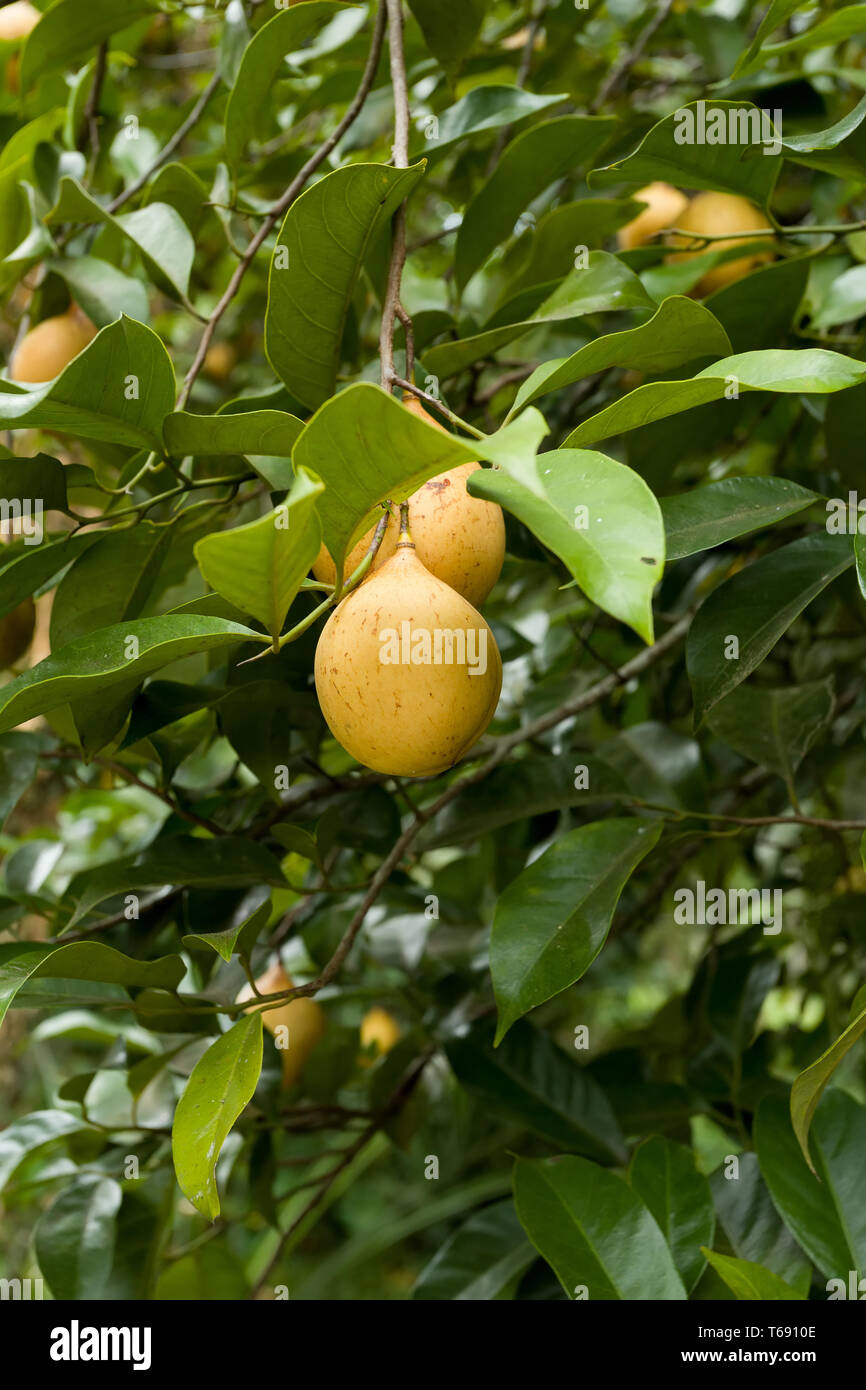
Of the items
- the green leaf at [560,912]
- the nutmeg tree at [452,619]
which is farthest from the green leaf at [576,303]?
the green leaf at [560,912]

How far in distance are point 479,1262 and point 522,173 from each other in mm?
599

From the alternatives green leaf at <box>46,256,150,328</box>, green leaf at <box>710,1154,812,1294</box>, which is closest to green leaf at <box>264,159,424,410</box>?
green leaf at <box>46,256,150,328</box>

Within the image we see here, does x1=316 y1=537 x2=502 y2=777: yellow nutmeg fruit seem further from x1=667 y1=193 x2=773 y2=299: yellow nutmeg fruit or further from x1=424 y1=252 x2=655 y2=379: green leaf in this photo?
x1=667 y1=193 x2=773 y2=299: yellow nutmeg fruit

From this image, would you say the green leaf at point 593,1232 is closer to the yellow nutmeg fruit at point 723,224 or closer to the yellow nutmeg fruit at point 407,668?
the yellow nutmeg fruit at point 407,668

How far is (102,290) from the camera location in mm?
632

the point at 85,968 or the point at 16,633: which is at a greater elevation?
the point at 16,633

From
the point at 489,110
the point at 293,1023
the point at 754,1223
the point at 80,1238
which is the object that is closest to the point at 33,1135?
the point at 80,1238

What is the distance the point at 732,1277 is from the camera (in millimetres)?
440

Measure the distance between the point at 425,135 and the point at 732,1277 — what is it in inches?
23.2

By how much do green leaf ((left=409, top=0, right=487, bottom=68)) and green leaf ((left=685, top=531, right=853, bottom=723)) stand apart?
1.12ft

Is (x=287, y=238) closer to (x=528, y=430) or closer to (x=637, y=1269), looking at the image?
(x=528, y=430)

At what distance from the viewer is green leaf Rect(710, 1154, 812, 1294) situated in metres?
0.54

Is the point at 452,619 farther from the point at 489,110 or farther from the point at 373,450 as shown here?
the point at 489,110

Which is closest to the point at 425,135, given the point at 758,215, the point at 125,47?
the point at 758,215
